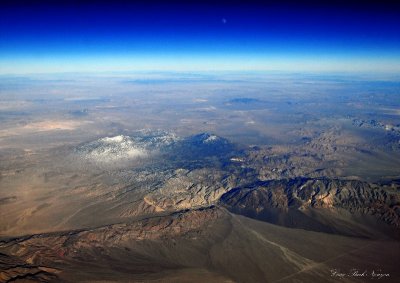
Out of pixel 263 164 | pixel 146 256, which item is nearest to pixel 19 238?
pixel 146 256

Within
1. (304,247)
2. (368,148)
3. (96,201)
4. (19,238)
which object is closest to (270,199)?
(304,247)

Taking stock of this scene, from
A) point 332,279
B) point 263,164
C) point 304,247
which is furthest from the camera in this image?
point 263,164

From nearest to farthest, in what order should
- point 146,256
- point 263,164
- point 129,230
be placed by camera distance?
point 146,256 < point 129,230 < point 263,164

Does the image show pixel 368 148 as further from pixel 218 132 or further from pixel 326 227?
pixel 326 227

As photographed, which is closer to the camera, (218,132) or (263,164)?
(263,164)

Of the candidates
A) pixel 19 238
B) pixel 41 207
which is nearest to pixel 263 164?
pixel 41 207

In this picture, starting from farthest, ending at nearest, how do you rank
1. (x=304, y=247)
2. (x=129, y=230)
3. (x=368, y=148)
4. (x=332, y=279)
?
(x=368, y=148) → (x=129, y=230) → (x=304, y=247) → (x=332, y=279)

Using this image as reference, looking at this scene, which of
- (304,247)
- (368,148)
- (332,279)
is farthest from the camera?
(368,148)

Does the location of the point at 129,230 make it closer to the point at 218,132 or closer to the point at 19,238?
the point at 19,238

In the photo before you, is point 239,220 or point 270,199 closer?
point 239,220
